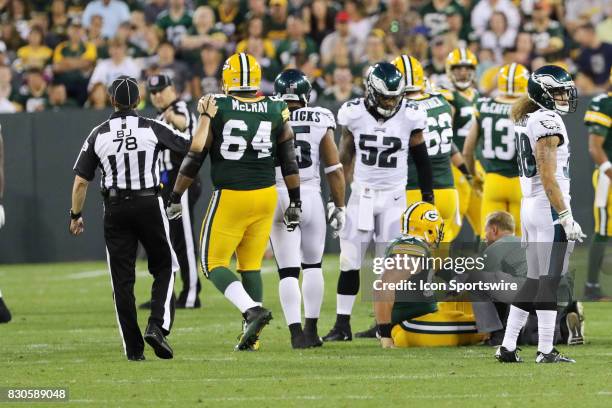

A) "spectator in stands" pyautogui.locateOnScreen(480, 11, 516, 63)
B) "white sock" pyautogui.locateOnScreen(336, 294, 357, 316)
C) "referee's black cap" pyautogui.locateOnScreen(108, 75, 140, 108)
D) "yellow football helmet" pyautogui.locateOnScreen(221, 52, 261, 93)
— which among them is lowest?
"white sock" pyautogui.locateOnScreen(336, 294, 357, 316)

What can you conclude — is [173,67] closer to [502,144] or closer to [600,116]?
[502,144]

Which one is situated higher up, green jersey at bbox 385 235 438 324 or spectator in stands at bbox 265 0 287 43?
spectator in stands at bbox 265 0 287 43

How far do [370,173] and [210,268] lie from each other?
1.55 metres

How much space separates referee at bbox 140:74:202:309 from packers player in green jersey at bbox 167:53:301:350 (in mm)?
2821

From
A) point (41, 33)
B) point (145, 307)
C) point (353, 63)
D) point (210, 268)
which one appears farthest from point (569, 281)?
point (41, 33)

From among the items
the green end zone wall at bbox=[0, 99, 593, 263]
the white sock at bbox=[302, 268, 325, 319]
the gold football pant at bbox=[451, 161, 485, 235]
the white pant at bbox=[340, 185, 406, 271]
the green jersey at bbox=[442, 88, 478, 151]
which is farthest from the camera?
the green end zone wall at bbox=[0, 99, 593, 263]

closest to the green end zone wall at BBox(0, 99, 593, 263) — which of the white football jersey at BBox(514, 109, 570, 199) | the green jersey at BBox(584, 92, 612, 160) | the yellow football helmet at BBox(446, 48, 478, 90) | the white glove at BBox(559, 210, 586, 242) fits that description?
the yellow football helmet at BBox(446, 48, 478, 90)

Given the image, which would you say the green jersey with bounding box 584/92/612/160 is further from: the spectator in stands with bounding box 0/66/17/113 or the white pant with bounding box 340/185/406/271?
the spectator in stands with bounding box 0/66/17/113

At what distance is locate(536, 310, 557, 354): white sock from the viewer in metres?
8.12

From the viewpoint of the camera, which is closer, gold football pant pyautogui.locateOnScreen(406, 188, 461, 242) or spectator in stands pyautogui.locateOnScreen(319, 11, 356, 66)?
gold football pant pyautogui.locateOnScreen(406, 188, 461, 242)

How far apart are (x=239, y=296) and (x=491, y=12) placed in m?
11.0

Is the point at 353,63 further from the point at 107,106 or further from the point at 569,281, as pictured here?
the point at 569,281

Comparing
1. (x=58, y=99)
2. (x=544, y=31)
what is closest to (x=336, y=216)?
(x=58, y=99)

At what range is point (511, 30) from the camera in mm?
18781
